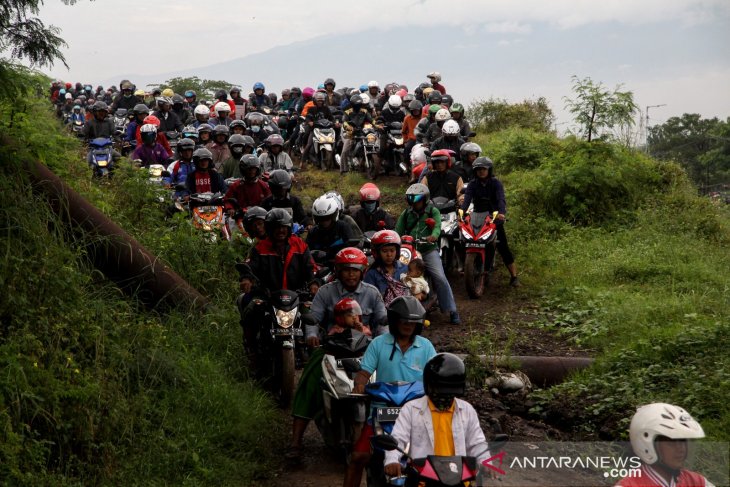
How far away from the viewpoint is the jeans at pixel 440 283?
1269 centimetres

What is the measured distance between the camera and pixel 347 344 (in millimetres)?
7734

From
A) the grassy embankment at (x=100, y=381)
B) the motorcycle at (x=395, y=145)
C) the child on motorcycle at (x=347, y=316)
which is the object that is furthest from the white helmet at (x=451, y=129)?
the child on motorcycle at (x=347, y=316)

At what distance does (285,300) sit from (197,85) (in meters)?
33.4

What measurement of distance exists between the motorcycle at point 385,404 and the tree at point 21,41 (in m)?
4.73

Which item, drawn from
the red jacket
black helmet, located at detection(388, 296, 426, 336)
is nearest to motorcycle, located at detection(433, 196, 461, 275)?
the red jacket

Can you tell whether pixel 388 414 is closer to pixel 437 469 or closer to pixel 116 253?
pixel 437 469

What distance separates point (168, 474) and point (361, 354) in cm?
180

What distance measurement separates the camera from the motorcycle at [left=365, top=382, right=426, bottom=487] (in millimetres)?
6270

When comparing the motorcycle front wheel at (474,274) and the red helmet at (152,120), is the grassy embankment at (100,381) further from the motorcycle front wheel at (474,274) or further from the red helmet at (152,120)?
the red helmet at (152,120)

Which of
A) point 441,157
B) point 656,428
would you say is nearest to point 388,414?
point 656,428

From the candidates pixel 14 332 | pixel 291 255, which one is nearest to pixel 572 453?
pixel 291 255

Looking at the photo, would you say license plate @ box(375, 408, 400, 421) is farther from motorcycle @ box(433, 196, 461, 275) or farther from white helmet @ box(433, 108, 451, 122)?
white helmet @ box(433, 108, 451, 122)

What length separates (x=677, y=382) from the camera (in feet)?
28.6

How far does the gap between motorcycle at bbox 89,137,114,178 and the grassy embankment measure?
790 centimetres
